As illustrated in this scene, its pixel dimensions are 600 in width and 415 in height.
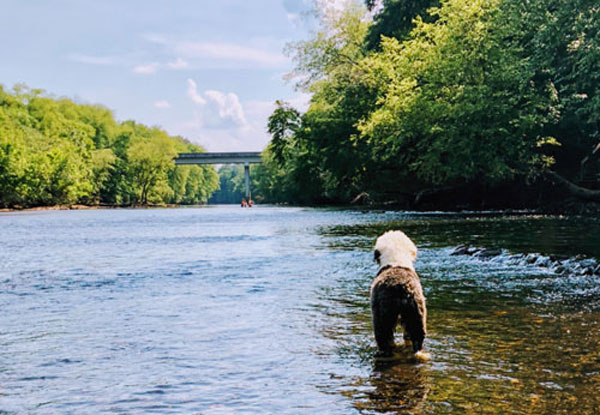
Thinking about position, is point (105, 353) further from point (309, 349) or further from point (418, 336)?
point (418, 336)

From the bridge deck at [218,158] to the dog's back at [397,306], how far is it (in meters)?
134

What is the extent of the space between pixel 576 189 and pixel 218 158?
112 m

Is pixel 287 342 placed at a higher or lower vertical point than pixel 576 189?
lower

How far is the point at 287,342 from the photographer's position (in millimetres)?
7309

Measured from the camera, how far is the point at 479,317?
840 cm

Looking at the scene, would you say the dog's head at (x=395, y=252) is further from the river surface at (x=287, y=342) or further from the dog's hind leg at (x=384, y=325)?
the river surface at (x=287, y=342)

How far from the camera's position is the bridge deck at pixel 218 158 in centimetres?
13812

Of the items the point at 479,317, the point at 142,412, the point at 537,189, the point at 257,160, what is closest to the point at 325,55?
the point at 537,189

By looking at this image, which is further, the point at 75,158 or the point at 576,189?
the point at 75,158

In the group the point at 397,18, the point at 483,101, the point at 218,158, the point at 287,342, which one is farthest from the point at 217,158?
the point at 287,342

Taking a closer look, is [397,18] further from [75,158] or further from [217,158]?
[217,158]

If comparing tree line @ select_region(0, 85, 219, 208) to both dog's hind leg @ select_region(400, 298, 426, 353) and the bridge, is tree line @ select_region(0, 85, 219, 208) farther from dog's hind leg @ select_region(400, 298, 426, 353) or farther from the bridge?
dog's hind leg @ select_region(400, 298, 426, 353)

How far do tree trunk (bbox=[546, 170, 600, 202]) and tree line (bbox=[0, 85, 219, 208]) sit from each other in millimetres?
71071

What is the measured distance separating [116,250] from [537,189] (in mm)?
29709
